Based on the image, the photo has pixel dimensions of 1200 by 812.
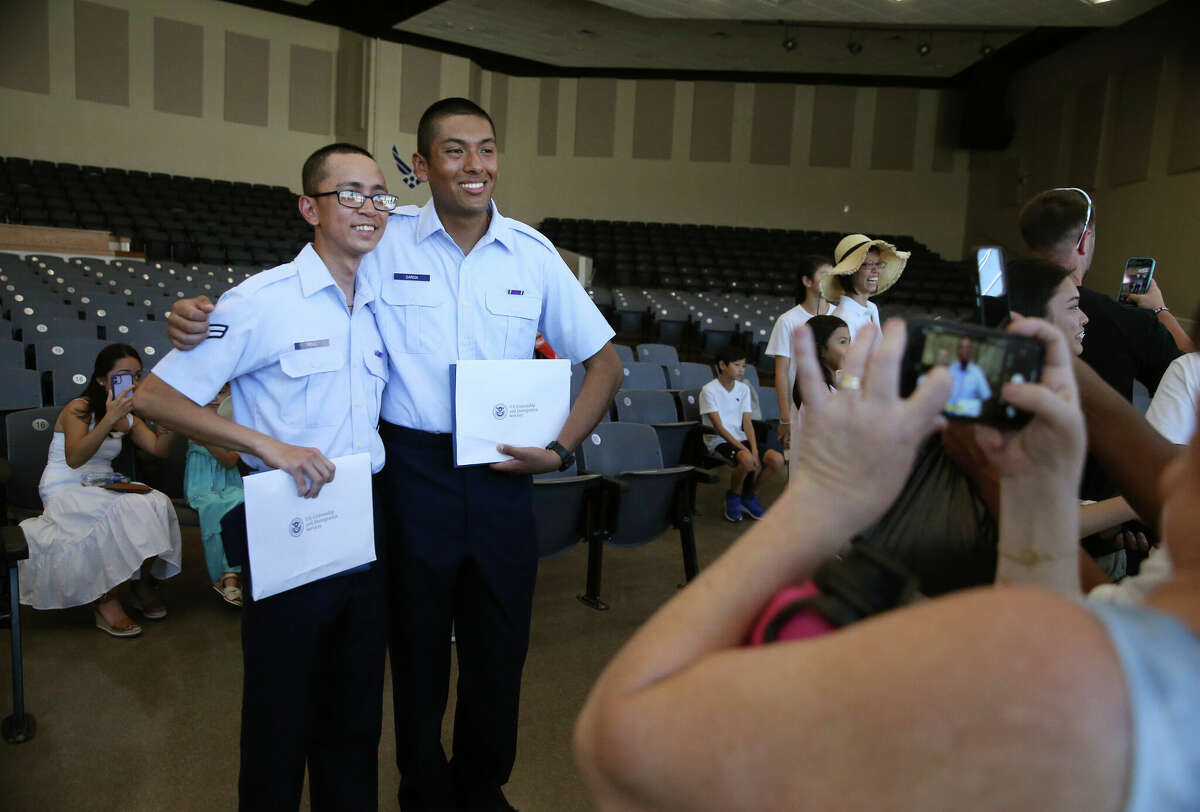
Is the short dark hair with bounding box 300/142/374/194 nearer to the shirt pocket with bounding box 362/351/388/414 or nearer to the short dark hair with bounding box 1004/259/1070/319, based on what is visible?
the shirt pocket with bounding box 362/351/388/414

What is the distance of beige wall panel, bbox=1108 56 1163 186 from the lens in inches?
458

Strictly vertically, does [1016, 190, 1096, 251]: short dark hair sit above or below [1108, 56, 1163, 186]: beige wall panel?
below

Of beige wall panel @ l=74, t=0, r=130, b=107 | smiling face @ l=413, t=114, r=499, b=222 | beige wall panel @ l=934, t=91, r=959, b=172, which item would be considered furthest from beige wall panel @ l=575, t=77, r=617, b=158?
smiling face @ l=413, t=114, r=499, b=222

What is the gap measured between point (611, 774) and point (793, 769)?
135 mm

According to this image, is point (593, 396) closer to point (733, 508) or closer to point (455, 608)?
point (455, 608)

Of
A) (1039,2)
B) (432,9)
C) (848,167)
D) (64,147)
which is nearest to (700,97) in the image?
(848,167)

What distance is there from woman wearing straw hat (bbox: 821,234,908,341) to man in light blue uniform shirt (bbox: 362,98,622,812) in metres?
1.55

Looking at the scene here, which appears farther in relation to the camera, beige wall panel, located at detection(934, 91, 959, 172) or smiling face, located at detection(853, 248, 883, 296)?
beige wall panel, located at detection(934, 91, 959, 172)

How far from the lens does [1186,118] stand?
10906mm

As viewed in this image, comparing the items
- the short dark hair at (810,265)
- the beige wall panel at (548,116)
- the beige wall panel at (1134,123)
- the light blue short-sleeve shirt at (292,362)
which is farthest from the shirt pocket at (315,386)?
the beige wall panel at (548,116)

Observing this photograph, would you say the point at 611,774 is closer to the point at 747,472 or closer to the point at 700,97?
the point at 747,472

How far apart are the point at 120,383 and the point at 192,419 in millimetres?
2135

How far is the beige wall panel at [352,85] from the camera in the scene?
51.5ft

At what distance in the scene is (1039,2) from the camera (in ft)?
36.5
